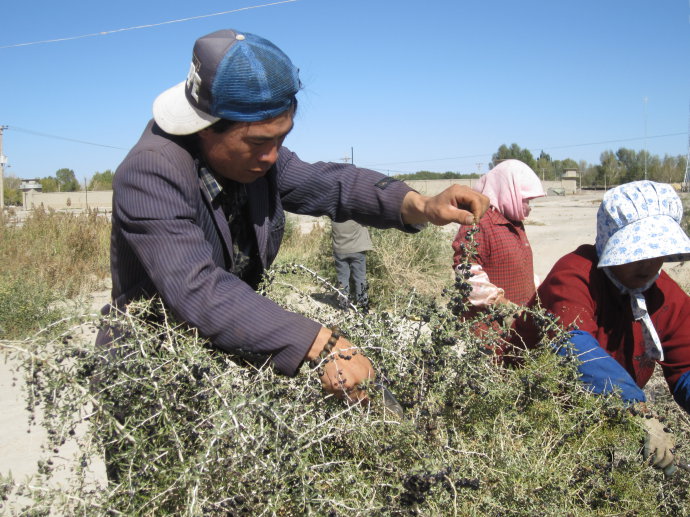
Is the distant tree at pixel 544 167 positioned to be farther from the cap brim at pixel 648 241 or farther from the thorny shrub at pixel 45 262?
the cap brim at pixel 648 241

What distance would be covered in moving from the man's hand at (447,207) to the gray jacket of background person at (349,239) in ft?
19.6

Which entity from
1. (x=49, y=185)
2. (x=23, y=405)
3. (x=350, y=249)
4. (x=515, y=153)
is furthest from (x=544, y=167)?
(x=23, y=405)

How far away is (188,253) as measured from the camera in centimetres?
129

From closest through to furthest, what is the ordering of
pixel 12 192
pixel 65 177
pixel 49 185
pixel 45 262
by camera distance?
pixel 45 262 < pixel 12 192 < pixel 49 185 < pixel 65 177

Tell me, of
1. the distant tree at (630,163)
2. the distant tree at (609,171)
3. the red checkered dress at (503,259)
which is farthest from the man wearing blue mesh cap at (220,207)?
the distant tree at (609,171)

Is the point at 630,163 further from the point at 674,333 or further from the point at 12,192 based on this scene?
the point at 674,333

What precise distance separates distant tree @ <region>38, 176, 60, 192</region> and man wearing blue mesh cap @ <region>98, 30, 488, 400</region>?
219 ft

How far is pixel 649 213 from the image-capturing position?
1.84 metres

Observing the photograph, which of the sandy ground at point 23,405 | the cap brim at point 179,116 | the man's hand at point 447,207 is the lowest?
the sandy ground at point 23,405

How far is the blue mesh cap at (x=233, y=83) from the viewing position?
52.5 inches

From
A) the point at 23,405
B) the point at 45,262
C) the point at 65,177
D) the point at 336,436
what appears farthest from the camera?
the point at 65,177

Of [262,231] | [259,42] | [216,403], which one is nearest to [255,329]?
[216,403]

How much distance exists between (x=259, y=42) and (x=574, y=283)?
1.30 metres

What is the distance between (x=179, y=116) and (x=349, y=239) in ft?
21.1
